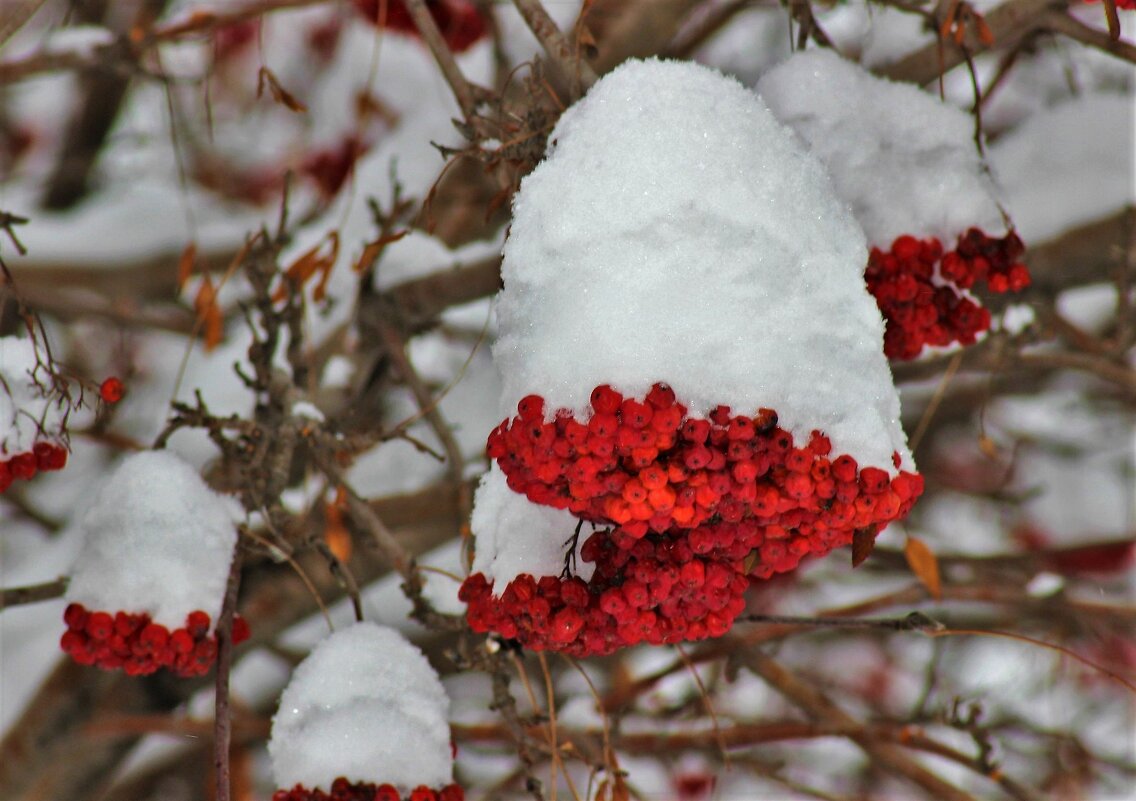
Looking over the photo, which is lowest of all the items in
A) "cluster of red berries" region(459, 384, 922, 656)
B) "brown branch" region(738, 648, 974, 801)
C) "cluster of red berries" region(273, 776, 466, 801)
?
"brown branch" region(738, 648, 974, 801)

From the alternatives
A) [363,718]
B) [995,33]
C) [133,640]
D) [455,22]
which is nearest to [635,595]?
[363,718]

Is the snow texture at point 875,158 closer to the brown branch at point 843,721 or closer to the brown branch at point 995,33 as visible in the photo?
the brown branch at point 995,33

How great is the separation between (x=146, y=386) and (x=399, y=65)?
58.8 inches

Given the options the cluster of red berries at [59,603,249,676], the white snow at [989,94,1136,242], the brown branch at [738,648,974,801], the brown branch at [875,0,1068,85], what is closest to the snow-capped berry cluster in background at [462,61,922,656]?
the cluster of red berries at [59,603,249,676]

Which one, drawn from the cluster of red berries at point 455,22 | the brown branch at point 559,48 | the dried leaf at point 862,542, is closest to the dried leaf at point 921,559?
the dried leaf at point 862,542

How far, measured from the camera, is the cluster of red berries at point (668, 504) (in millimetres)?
921

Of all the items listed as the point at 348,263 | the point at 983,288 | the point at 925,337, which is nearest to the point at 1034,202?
the point at 983,288

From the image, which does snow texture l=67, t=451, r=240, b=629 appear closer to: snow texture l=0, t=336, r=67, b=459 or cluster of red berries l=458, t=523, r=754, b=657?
snow texture l=0, t=336, r=67, b=459

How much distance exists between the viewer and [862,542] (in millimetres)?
1079

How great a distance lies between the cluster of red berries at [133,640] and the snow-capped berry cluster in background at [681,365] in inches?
16.9

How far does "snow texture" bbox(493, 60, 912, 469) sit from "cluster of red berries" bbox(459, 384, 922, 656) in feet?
0.11

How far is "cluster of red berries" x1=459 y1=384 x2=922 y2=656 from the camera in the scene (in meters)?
0.92

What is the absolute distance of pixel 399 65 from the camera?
345 cm

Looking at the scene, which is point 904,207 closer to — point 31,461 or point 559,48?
point 559,48
